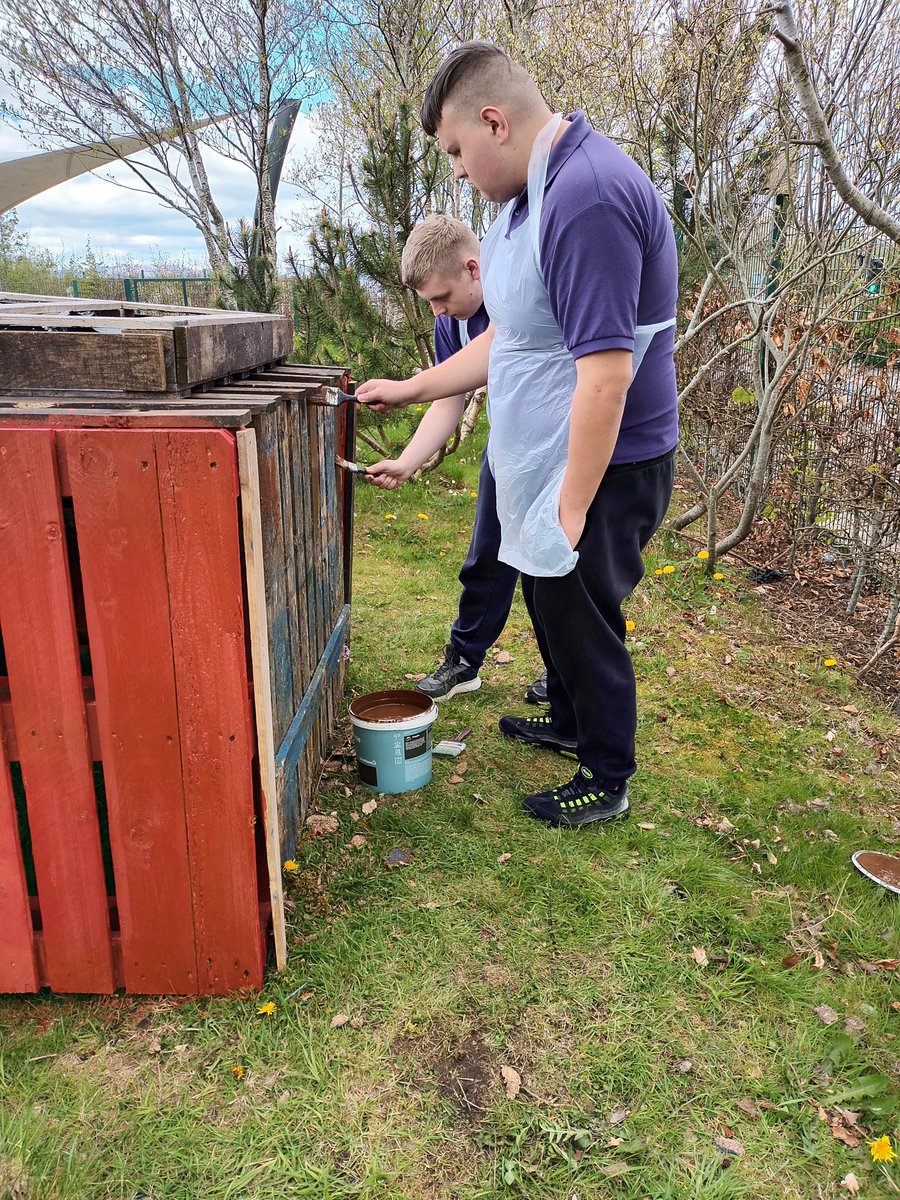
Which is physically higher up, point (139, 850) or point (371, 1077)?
point (139, 850)

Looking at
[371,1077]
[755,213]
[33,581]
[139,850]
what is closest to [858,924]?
[371,1077]

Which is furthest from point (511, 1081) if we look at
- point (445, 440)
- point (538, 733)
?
point (445, 440)

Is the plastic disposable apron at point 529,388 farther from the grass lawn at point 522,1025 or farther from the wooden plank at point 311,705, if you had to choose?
the grass lawn at point 522,1025

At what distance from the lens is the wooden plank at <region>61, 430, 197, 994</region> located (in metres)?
1.72

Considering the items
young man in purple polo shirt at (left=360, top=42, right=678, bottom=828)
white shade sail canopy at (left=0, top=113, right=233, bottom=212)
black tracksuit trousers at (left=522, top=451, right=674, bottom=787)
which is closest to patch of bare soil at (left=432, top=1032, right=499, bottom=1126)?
young man in purple polo shirt at (left=360, top=42, right=678, bottom=828)

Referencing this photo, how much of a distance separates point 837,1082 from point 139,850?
176cm

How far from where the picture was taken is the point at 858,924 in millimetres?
2443

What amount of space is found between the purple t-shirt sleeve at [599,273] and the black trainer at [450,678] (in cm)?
198

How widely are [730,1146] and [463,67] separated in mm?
2731

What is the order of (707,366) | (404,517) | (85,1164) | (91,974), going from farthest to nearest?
(404,517) < (707,366) < (91,974) < (85,1164)

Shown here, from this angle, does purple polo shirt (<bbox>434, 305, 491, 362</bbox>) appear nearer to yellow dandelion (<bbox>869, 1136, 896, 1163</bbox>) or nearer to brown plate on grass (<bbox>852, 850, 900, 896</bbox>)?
brown plate on grass (<bbox>852, 850, 900, 896</bbox>)

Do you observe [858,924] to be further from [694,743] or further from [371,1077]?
[371,1077]

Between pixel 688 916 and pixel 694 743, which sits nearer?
pixel 688 916

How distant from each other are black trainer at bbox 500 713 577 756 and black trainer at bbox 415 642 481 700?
37 cm
